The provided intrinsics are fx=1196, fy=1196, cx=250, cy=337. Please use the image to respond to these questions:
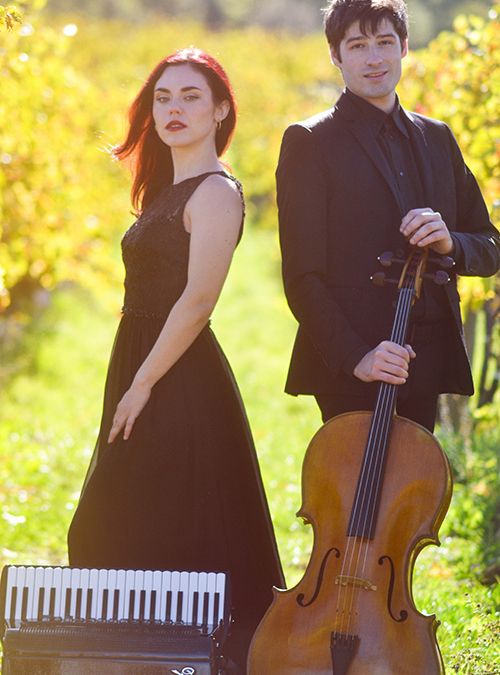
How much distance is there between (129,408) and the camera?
345cm

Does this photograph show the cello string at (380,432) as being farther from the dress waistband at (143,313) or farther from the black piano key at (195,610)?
the dress waistband at (143,313)

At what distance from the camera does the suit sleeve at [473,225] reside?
3.34 metres

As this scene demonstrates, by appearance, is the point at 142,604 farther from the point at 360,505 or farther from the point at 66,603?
the point at 360,505

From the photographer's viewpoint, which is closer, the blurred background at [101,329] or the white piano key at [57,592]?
the white piano key at [57,592]

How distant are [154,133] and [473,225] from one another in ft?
3.29

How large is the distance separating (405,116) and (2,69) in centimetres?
244

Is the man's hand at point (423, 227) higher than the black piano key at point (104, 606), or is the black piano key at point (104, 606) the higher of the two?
the man's hand at point (423, 227)

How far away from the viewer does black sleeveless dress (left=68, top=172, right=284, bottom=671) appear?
347cm

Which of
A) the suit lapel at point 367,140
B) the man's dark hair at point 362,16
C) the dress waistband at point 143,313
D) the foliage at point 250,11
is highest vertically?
the foliage at point 250,11

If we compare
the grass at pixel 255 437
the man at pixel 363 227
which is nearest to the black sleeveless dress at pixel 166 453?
the man at pixel 363 227

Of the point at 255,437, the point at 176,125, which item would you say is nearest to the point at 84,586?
the point at 176,125

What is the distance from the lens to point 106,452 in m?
3.49

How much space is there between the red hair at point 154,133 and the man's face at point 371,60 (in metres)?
0.41

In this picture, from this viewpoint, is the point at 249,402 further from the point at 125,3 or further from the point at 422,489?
the point at 125,3
